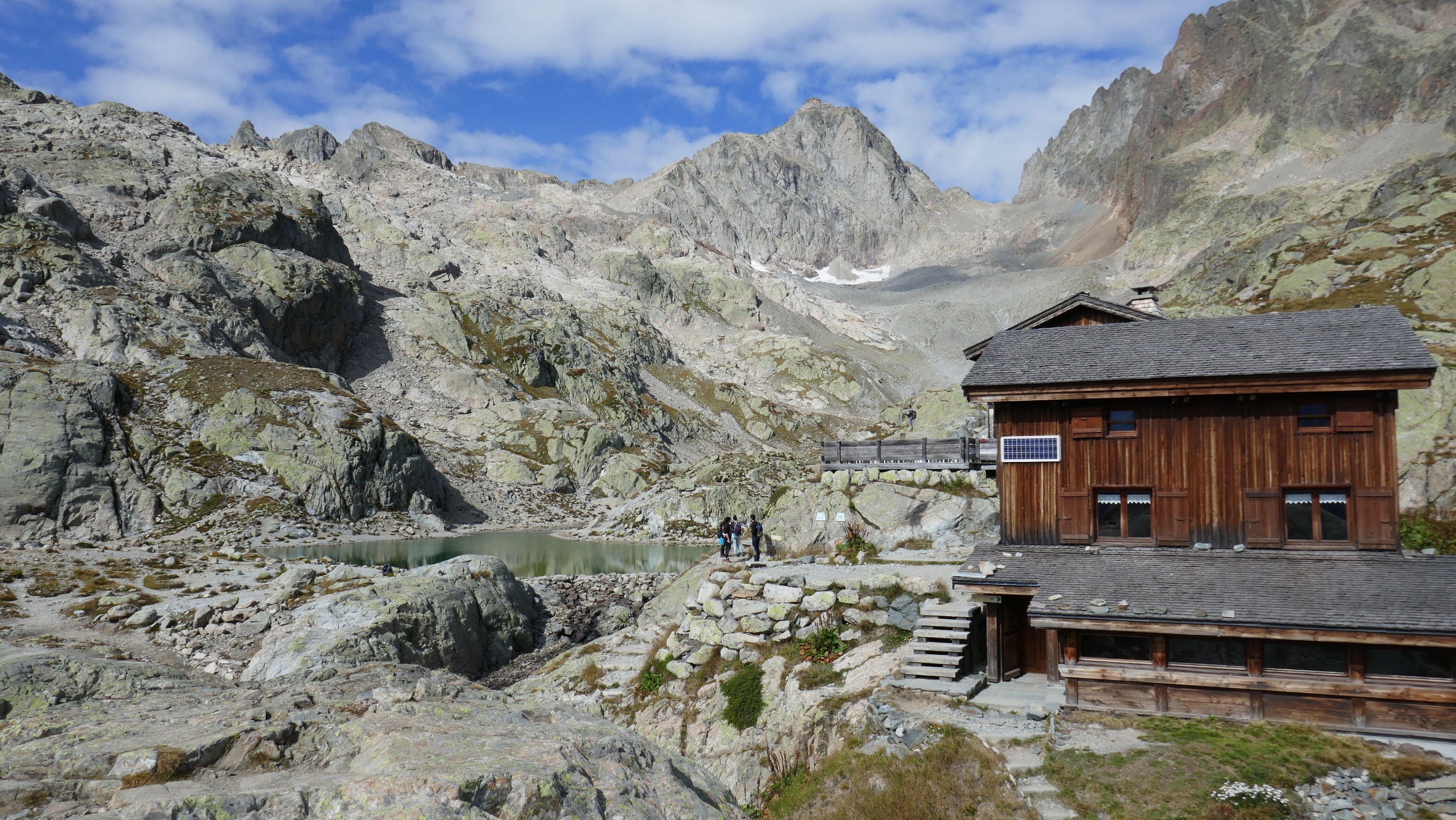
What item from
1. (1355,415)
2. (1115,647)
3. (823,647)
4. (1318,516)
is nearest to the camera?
(1115,647)

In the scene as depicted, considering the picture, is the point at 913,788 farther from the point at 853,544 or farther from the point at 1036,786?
the point at 853,544

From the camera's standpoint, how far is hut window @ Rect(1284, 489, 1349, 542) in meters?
22.3

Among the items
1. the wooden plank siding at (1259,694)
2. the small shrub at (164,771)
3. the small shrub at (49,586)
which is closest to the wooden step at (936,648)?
the wooden plank siding at (1259,694)

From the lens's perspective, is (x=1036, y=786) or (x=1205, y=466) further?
(x=1205, y=466)

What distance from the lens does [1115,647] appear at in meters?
21.0

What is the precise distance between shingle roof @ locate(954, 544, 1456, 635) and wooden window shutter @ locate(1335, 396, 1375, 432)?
12.0 ft

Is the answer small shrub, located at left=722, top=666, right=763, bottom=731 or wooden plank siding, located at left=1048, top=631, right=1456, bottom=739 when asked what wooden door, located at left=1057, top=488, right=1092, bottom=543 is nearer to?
wooden plank siding, located at left=1048, top=631, right=1456, bottom=739

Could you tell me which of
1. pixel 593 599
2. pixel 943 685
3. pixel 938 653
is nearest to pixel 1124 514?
pixel 938 653

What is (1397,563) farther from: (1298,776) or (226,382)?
(226,382)

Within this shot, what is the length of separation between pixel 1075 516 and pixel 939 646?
6555 mm

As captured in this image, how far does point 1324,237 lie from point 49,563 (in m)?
129

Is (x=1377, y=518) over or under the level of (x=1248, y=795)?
over

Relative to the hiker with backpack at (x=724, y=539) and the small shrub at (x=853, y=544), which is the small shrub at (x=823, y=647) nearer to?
the small shrub at (x=853, y=544)

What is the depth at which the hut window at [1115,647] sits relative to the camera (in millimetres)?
20672
